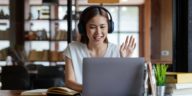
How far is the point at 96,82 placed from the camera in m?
1.45

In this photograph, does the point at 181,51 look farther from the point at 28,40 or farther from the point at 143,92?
the point at 28,40

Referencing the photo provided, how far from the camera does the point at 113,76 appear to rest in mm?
1438

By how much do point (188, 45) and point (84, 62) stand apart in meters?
1.16

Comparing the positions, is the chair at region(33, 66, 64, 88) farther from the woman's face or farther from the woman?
the woman's face

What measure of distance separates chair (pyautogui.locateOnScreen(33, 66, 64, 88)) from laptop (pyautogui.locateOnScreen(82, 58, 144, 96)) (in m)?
3.36

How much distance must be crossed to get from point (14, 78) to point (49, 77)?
1.53 ft

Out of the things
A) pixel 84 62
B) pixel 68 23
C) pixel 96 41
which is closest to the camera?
pixel 84 62

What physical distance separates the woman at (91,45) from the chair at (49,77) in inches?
105

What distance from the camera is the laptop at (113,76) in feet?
4.68

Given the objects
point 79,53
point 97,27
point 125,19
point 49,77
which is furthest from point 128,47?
point 125,19

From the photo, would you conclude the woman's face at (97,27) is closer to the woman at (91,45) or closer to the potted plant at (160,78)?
the woman at (91,45)

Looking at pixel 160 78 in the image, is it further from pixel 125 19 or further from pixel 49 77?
pixel 125 19

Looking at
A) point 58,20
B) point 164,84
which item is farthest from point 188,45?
point 58,20

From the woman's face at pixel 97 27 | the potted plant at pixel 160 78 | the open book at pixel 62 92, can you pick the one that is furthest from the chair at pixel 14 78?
the potted plant at pixel 160 78
